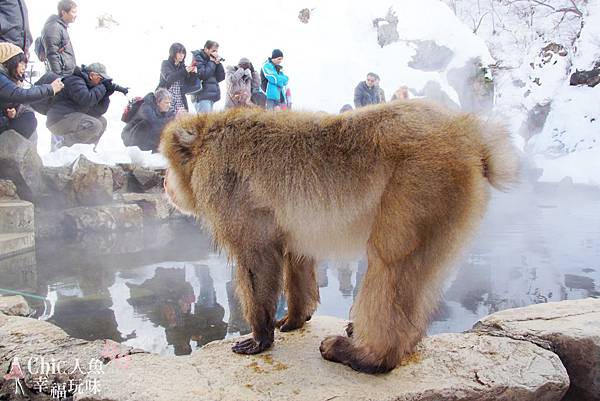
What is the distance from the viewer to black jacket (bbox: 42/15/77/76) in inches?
247

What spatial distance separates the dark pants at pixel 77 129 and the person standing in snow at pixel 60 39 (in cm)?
54

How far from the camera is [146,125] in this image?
→ 277 inches

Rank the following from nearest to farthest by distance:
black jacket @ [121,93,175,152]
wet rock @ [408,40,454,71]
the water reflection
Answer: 1. the water reflection
2. black jacket @ [121,93,175,152]
3. wet rock @ [408,40,454,71]

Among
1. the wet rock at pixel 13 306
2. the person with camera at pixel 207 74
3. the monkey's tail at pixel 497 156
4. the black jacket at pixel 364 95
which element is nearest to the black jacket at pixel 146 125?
the person with camera at pixel 207 74

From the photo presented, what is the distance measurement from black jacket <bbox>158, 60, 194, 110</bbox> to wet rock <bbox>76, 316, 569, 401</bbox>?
5.32 meters

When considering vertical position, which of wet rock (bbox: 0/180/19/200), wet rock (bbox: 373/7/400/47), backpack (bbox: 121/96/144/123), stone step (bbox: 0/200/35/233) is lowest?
stone step (bbox: 0/200/35/233)

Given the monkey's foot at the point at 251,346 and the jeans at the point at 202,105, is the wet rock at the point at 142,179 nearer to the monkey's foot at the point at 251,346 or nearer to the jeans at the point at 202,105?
the jeans at the point at 202,105

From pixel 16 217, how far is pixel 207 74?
10.7 ft

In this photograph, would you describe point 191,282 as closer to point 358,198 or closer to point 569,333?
point 358,198

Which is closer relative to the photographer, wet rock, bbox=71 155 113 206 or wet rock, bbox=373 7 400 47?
wet rock, bbox=71 155 113 206

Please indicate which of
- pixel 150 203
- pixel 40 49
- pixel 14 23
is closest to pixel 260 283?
pixel 150 203

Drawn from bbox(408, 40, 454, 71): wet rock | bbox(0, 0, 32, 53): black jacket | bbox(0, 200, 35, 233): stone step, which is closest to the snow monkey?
bbox(0, 200, 35, 233): stone step

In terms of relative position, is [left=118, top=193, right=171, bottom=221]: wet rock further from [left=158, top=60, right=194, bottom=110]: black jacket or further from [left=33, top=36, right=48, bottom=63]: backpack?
[left=33, top=36, right=48, bottom=63]: backpack

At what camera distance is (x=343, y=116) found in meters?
2.12
